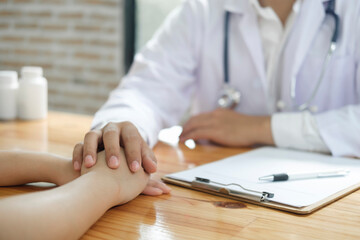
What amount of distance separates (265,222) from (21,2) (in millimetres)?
3251

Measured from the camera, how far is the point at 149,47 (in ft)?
4.67

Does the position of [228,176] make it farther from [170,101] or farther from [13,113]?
[13,113]

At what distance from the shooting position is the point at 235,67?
1.40 m

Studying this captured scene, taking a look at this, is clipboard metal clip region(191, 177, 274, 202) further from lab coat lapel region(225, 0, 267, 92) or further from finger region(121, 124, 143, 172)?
lab coat lapel region(225, 0, 267, 92)

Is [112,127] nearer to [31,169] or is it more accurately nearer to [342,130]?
[31,169]

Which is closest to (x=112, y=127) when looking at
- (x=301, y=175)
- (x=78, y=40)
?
(x=301, y=175)

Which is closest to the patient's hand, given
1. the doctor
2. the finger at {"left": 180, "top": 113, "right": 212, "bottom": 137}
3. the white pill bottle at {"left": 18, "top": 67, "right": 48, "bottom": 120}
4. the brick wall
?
the doctor

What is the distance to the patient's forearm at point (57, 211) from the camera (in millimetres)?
491

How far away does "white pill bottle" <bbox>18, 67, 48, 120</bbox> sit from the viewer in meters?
1.43

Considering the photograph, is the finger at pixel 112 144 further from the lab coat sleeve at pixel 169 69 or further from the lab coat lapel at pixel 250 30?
the lab coat lapel at pixel 250 30

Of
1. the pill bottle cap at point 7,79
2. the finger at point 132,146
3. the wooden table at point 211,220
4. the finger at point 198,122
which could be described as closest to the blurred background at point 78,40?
the pill bottle cap at point 7,79

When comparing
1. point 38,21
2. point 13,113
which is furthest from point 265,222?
point 38,21

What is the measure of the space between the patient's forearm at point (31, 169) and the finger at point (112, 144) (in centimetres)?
7

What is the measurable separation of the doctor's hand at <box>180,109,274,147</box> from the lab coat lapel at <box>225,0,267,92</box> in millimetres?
208
